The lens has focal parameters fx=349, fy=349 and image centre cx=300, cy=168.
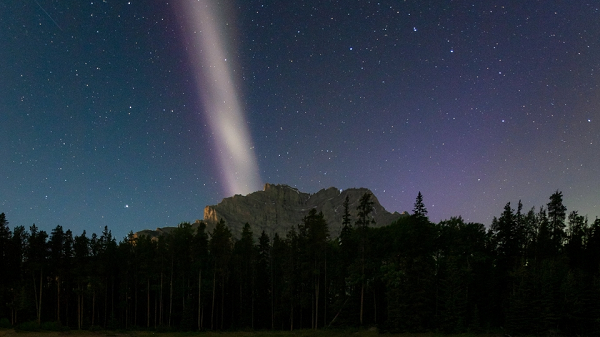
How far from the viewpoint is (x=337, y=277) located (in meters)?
54.9

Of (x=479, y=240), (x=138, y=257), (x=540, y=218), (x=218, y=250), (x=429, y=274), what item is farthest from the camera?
(x=540, y=218)

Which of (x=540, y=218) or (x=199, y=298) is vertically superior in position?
(x=540, y=218)

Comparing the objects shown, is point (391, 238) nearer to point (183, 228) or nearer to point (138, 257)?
point (183, 228)

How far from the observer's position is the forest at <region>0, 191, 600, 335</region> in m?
40.8

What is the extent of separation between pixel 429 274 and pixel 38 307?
6252 centimetres

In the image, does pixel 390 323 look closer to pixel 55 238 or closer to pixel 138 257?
pixel 138 257

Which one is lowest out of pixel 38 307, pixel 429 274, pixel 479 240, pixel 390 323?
pixel 38 307

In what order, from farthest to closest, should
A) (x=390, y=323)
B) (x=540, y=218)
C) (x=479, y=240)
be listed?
(x=540, y=218)
(x=479, y=240)
(x=390, y=323)

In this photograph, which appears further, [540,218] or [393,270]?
[540,218]

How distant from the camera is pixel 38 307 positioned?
58375 mm

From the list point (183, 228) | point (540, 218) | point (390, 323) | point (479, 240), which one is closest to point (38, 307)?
point (183, 228)

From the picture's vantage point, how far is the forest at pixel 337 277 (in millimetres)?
40781

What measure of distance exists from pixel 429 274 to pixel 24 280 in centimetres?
6350

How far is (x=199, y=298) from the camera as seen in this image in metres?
56.0
